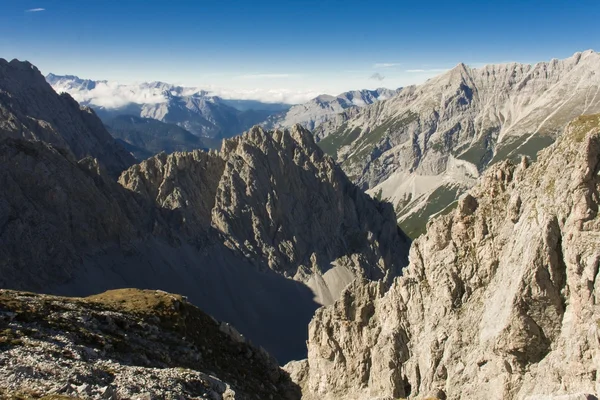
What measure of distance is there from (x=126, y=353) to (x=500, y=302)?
38.1m

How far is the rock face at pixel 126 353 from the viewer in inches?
1141

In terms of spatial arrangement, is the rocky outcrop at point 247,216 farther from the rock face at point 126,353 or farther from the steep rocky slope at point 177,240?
the rock face at point 126,353

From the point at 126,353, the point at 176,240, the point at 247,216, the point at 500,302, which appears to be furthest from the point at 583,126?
the point at 247,216

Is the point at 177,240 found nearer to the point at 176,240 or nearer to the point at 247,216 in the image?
the point at 176,240

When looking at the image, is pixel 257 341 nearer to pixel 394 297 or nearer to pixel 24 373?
pixel 394 297

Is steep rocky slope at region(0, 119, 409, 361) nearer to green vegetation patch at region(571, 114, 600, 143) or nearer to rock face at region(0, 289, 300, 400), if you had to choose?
rock face at region(0, 289, 300, 400)

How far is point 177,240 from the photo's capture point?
550ft

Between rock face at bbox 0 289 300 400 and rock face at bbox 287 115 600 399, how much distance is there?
1862cm

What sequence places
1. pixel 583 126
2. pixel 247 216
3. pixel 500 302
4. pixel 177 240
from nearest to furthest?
1. pixel 500 302
2. pixel 583 126
3. pixel 177 240
4. pixel 247 216

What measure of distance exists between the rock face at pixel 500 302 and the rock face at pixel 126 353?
733 inches

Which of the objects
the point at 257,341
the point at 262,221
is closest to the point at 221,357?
the point at 257,341

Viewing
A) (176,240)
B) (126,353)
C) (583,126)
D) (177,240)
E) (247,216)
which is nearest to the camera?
(126,353)

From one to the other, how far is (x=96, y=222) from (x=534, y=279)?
437 feet

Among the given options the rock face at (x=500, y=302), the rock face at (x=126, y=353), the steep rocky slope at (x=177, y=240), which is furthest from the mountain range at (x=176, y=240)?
the rock face at (x=126, y=353)
